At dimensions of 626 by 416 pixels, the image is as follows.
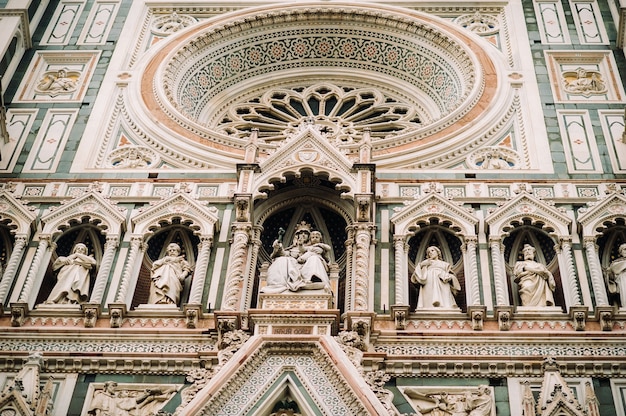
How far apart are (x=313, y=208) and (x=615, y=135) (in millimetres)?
5117

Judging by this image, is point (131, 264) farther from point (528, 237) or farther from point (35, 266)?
point (528, 237)

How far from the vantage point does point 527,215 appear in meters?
18.8

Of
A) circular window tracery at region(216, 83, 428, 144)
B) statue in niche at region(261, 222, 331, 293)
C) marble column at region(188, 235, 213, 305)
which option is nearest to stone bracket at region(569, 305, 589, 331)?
statue in niche at region(261, 222, 331, 293)

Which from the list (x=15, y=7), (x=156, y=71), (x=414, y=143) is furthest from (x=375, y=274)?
(x=15, y=7)

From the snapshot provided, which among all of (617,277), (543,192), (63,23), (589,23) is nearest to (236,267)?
(543,192)

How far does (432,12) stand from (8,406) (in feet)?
42.5

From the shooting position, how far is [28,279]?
17859 mm

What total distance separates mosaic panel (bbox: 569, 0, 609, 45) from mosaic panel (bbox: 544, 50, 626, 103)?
53 centimetres

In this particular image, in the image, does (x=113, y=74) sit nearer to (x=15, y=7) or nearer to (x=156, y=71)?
(x=156, y=71)

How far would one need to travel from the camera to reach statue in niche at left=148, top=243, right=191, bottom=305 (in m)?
17.8

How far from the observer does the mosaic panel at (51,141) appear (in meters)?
20.5

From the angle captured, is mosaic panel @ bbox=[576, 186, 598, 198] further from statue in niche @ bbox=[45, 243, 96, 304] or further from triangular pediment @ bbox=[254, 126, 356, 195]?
statue in niche @ bbox=[45, 243, 96, 304]

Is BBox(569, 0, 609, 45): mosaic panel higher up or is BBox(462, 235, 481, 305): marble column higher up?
BBox(569, 0, 609, 45): mosaic panel

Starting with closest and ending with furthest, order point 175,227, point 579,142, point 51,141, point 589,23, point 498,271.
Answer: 1. point 498,271
2. point 175,227
3. point 579,142
4. point 51,141
5. point 589,23
